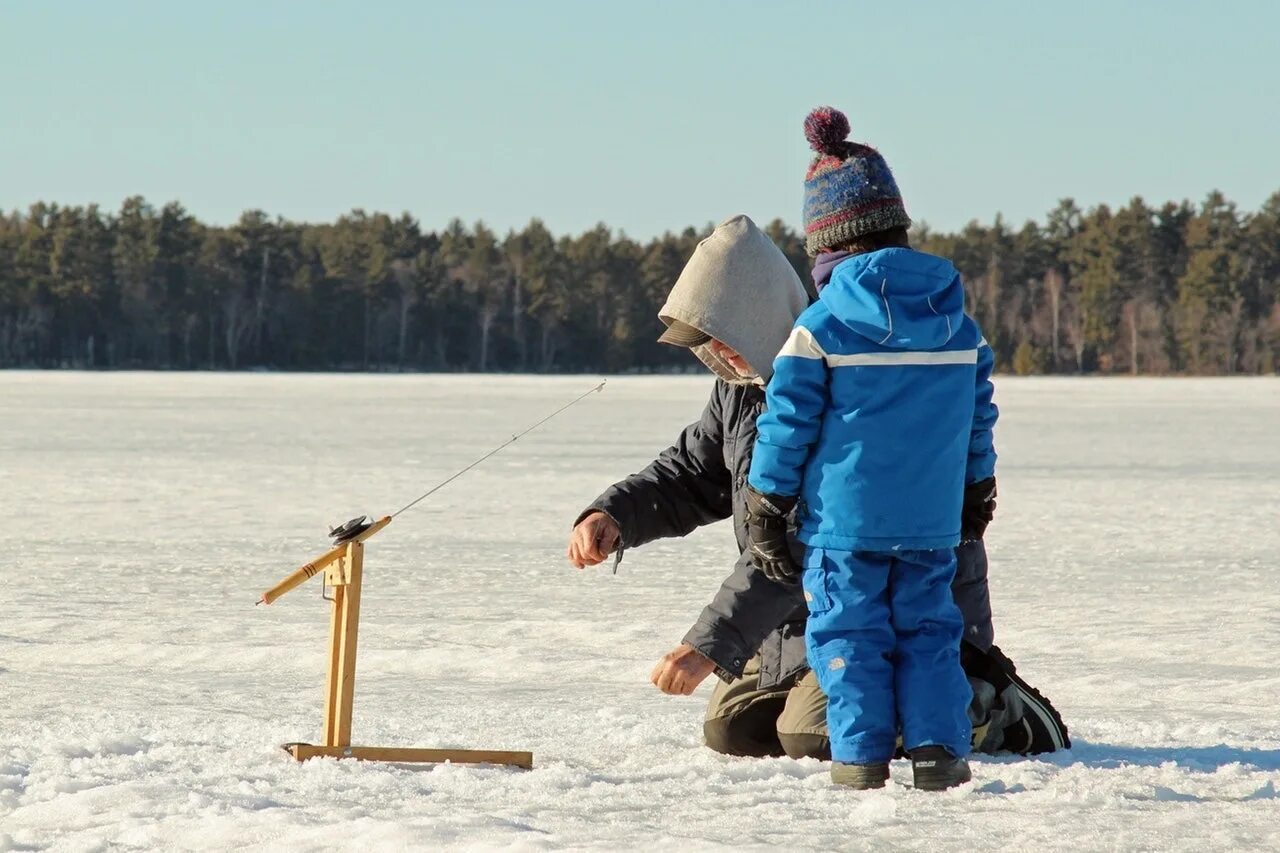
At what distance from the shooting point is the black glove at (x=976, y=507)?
11.2 ft

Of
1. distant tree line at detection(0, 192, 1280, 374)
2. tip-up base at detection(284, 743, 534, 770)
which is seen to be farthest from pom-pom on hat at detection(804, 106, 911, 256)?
distant tree line at detection(0, 192, 1280, 374)

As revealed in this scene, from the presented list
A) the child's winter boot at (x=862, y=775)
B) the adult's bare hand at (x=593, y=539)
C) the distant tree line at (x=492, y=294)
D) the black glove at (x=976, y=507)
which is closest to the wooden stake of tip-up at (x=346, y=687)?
the adult's bare hand at (x=593, y=539)

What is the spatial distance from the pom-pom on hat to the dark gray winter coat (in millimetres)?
395

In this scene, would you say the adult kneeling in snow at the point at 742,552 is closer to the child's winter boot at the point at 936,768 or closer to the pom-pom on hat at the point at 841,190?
the pom-pom on hat at the point at 841,190

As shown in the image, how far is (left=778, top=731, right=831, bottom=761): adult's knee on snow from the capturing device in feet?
11.6

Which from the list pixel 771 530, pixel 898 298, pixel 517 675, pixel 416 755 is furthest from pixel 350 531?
pixel 517 675

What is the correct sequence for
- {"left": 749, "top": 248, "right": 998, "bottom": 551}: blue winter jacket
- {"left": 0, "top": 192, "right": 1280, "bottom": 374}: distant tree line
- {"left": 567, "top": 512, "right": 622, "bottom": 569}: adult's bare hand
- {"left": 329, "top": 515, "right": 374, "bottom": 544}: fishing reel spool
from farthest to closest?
{"left": 0, "top": 192, "right": 1280, "bottom": 374}: distant tree line < {"left": 567, "top": 512, "right": 622, "bottom": 569}: adult's bare hand < {"left": 329, "top": 515, "right": 374, "bottom": 544}: fishing reel spool < {"left": 749, "top": 248, "right": 998, "bottom": 551}: blue winter jacket

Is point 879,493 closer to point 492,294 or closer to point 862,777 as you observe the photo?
point 862,777

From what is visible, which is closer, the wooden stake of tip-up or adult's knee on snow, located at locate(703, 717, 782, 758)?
the wooden stake of tip-up

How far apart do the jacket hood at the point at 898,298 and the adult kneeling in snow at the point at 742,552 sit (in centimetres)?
31

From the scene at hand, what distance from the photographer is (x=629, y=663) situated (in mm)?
5152

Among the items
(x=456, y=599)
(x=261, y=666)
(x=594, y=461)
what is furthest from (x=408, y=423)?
(x=261, y=666)

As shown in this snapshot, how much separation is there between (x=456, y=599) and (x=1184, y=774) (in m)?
3.62

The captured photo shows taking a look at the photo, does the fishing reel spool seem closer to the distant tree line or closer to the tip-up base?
the tip-up base
